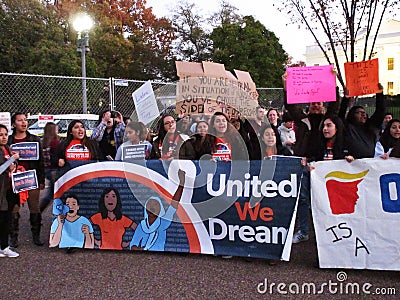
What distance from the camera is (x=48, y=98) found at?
404 inches

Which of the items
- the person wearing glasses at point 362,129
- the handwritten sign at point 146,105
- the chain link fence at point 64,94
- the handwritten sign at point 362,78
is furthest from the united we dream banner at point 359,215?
the chain link fence at point 64,94

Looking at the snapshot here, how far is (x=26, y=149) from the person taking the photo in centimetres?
557

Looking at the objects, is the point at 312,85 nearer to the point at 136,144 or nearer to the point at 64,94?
the point at 136,144

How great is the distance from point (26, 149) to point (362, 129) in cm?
406

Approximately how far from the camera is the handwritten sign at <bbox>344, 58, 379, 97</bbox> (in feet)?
19.5

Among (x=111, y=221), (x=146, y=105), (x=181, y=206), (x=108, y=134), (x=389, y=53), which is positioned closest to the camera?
(x=181, y=206)

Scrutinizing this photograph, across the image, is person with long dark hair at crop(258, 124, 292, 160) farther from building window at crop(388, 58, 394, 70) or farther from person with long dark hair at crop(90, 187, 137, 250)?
building window at crop(388, 58, 394, 70)

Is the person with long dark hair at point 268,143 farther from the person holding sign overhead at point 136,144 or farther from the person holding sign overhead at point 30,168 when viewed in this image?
the person holding sign overhead at point 30,168

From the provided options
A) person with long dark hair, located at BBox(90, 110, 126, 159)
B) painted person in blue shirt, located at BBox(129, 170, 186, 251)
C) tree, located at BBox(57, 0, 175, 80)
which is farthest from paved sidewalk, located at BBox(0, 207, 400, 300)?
tree, located at BBox(57, 0, 175, 80)

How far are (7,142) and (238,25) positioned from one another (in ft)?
108

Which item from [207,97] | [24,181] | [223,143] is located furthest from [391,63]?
[24,181]

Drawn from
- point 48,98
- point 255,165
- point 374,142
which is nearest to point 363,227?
point 255,165

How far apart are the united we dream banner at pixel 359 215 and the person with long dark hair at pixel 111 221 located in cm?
208

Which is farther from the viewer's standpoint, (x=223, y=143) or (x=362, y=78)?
(x=362, y=78)
